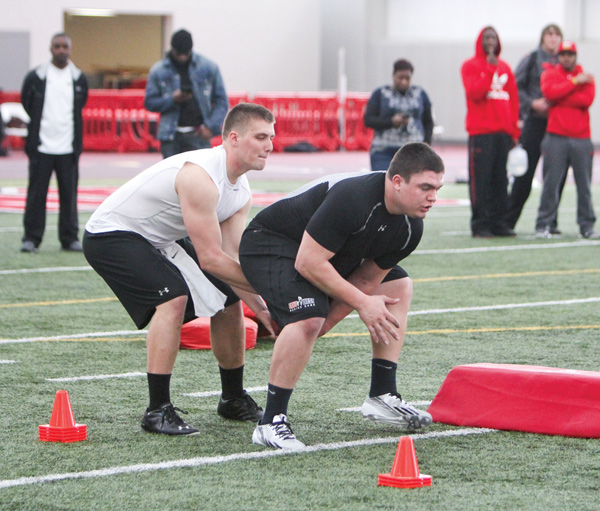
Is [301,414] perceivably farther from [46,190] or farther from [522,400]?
[46,190]

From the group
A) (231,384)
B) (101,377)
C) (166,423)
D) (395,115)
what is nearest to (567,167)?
(395,115)

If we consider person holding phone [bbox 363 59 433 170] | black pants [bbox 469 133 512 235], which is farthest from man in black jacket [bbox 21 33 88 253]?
black pants [bbox 469 133 512 235]

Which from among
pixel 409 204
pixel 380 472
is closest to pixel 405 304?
pixel 409 204

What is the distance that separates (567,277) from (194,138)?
11.9 ft

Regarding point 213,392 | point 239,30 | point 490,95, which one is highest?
point 239,30

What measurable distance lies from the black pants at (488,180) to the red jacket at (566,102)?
0.55 meters

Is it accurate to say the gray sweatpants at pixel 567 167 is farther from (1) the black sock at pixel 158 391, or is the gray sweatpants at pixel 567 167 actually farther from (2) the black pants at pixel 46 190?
(1) the black sock at pixel 158 391

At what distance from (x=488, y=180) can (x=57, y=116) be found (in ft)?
15.1

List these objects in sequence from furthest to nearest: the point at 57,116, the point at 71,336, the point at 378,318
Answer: the point at 57,116
the point at 71,336
the point at 378,318

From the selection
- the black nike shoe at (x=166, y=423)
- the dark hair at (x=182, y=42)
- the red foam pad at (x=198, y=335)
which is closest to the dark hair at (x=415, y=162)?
the black nike shoe at (x=166, y=423)

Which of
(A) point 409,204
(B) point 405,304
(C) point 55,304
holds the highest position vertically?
(A) point 409,204

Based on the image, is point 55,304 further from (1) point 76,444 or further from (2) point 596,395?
(2) point 596,395

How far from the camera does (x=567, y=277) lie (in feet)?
32.9

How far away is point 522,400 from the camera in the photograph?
516 centimetres
